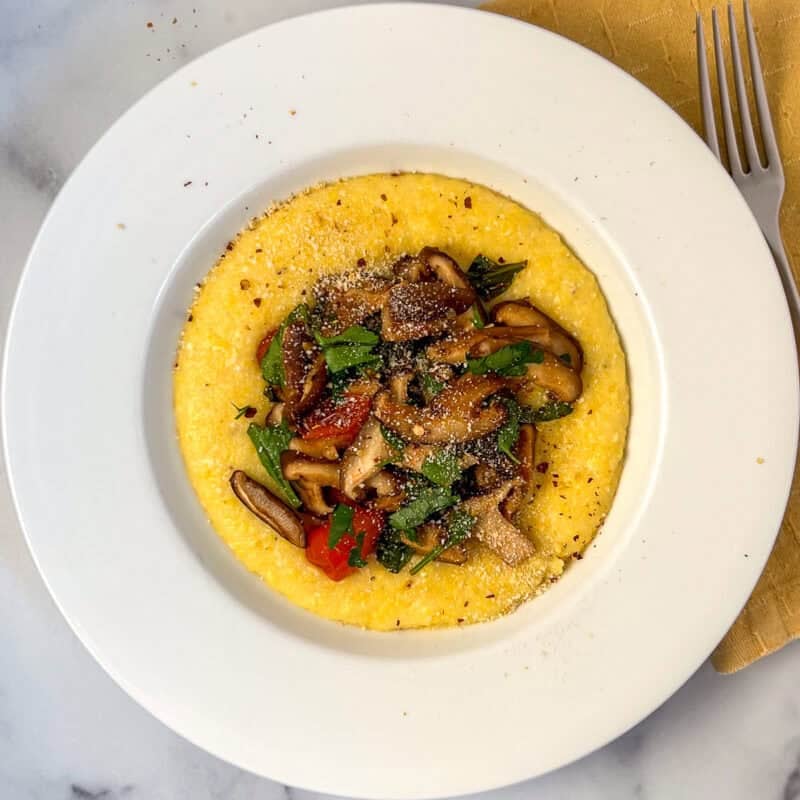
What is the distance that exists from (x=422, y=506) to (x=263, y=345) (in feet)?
3.22

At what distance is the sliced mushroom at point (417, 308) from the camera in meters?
3.21

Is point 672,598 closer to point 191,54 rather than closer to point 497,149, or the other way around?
point 497,149

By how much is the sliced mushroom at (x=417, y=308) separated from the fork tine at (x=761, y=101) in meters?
A: 1.48

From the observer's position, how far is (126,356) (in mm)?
3279

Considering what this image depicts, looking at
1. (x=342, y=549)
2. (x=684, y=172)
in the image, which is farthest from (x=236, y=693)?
(x=684, y=172)

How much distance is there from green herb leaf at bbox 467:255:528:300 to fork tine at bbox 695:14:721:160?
0.97 meters

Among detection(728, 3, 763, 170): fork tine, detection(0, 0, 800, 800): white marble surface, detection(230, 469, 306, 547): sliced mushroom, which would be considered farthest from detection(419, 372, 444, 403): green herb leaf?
detection(0, 0, 800, 800): white marble surface

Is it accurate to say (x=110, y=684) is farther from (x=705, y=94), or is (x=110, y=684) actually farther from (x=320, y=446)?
(x=705, y=94)

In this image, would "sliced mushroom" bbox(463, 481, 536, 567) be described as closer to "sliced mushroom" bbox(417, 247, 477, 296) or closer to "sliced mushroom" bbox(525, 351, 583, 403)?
"sliced mushroom" bbox(525, 351, 583, 403)

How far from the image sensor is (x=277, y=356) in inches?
Answer: 132

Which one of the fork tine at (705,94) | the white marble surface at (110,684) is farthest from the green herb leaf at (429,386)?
the white marble surface at (110,684)

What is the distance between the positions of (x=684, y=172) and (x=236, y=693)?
2773 millimetres

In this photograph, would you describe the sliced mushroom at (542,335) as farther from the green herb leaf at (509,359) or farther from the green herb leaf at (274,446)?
the green herb leaf at (274,446)

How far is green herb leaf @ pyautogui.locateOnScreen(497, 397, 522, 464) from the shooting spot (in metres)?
3.32
